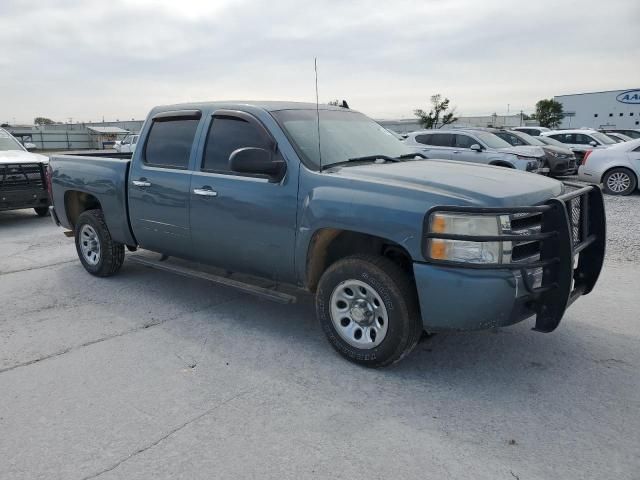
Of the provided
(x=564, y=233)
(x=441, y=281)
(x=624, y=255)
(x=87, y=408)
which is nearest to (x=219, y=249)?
(x=87, y=408)

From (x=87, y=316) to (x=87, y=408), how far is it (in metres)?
1.83

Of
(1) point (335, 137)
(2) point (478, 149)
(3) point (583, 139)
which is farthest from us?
(3) point (583, 139)

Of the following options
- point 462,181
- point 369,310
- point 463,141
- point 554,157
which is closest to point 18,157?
point 369,310

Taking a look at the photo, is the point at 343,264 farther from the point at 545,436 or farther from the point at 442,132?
the point at 442,132

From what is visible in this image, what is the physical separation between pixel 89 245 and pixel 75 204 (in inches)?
25.3

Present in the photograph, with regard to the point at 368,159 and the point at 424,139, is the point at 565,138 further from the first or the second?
the point at 368,159

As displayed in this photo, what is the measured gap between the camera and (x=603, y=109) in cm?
5556

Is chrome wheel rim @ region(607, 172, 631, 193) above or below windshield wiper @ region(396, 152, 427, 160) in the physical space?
below

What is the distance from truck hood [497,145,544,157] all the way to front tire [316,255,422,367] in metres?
10.6

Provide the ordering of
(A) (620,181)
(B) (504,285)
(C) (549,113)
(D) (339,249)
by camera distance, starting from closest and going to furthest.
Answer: (B) (504,285), (D) (339,249), (A) (620,181), (C) (549,113)

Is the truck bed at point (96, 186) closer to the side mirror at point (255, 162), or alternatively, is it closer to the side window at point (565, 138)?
the side mirror at point (255, 162)

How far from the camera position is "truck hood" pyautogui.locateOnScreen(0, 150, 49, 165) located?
9.72 metres

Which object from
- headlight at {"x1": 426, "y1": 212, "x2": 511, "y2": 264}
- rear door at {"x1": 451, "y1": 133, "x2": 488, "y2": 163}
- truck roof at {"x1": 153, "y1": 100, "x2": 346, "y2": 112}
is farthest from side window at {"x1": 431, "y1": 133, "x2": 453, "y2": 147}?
headlight at {"x1": 426, "y1": 212, "x2": 511, "y2": 264}

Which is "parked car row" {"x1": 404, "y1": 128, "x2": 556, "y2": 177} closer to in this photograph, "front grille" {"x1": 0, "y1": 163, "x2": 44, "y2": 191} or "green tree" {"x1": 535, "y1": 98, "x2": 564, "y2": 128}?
"front grille" {"x1": 0, "y1": 163, "x2": 44, "y2": 191}
